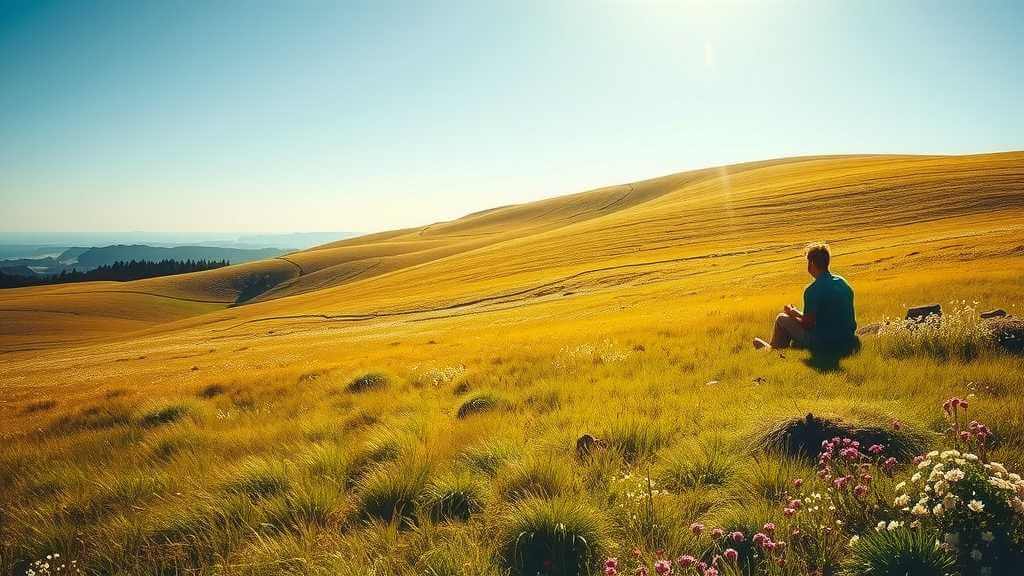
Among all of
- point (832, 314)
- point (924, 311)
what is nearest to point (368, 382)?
point (832, 314)

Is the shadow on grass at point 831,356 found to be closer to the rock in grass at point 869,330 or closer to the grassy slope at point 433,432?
the grassy slope at point 433,432

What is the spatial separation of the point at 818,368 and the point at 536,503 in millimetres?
5798

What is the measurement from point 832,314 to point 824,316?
0.41ft

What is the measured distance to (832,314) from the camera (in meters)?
8.23

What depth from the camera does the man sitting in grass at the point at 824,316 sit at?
26.7 feet

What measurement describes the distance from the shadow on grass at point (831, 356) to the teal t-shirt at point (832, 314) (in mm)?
126

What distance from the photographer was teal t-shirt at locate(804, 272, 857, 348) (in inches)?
320

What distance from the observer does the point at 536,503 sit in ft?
11.4

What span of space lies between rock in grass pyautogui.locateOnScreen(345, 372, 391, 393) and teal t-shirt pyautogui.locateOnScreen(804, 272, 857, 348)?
8.34m

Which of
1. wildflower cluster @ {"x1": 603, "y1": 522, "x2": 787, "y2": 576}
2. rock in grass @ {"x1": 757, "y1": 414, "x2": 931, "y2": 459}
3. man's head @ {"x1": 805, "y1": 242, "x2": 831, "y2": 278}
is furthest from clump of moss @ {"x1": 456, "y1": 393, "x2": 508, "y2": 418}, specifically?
man's head @ {"x1": 805, "y1": 242, "x2": 831, "y2": 278}

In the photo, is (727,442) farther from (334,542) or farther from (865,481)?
(334,542)

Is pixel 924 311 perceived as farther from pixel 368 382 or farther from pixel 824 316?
pixel 368 382

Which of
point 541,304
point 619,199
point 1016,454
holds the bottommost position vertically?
point 541,304

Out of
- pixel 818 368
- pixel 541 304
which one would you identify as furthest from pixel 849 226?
pixel 818 368
